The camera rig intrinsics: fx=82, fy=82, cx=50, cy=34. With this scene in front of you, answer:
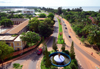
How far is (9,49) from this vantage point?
778 inches

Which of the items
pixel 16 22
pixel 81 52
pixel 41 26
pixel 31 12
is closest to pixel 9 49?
pixel 41 26

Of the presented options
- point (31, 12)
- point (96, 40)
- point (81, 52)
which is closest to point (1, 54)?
point (81, 52)

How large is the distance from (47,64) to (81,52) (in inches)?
525

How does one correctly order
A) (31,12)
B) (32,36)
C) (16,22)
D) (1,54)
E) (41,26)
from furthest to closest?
(31,12)
(16,22)
(41,26)
(32,36)
(1,54)

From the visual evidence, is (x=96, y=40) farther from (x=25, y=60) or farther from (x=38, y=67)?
(x=25, y=60)

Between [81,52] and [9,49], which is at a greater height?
[9,49]

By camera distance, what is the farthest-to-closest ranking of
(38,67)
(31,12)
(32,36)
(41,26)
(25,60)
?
(31,12) → (41,26) → (32,36) → (25,60) → (38,67)

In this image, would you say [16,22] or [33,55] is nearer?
[33,55]

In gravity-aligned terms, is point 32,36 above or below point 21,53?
above

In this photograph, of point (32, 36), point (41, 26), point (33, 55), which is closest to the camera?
point (33, 55)

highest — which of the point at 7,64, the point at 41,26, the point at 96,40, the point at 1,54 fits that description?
the point at 41,26

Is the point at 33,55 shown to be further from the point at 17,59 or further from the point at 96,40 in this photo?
the point at 96,40

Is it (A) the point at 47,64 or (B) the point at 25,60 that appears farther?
(B) the point at 25,60

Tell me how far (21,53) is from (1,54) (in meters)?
7.05
